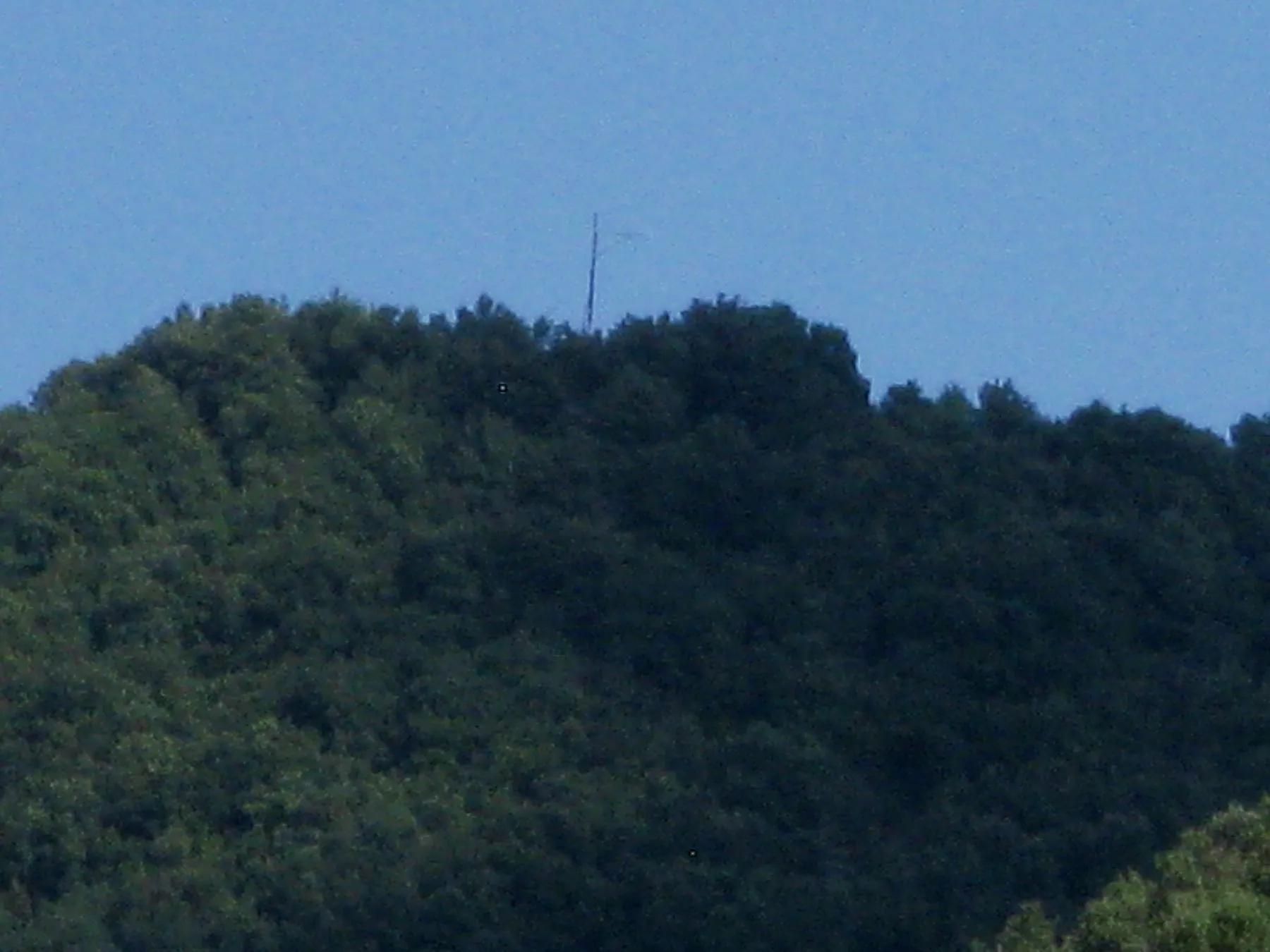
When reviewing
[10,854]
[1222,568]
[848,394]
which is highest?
[848,394]

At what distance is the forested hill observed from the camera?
21266 mm

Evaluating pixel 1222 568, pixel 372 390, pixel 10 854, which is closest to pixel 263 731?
pixel 10 854

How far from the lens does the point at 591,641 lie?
2459 centimetres

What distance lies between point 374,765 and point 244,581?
269 cm

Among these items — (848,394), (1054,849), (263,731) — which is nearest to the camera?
(1054,849)

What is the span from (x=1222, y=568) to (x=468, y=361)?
8440mm

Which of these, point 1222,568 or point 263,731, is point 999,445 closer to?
point 1222,568

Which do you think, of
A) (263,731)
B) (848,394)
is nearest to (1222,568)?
(848,394)

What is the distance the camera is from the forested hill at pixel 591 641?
21266 millimetres

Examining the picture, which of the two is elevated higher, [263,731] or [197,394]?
[197,394]

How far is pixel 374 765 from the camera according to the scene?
2312 cm

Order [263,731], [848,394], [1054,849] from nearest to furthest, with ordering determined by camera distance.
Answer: [1054,849] → [263,731] → [848,394]

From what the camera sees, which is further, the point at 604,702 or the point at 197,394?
the point at 197,394

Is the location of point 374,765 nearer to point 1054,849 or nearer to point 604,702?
point 604,702
